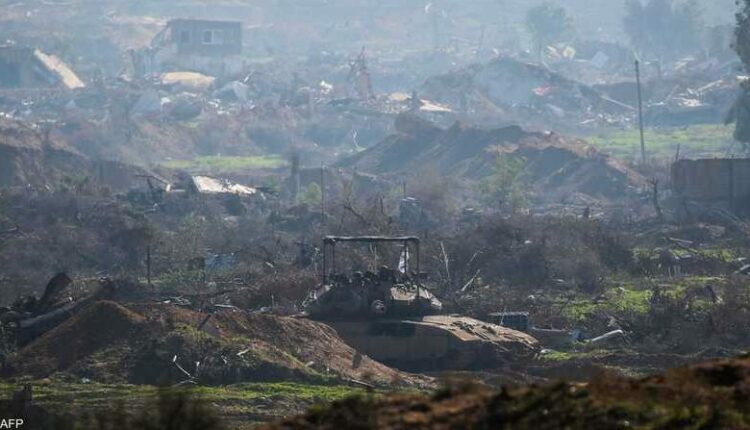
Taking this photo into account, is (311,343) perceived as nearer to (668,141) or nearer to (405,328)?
(405,328)

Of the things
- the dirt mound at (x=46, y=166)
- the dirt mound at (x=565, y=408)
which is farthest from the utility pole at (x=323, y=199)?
the dirt mound at (x=565, y=408)

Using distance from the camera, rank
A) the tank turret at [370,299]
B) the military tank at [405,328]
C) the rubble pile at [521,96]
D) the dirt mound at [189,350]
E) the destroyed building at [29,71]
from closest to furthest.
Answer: the dirt mound at [189,350], the military tank at [405,328], the tank turret at [370,299], the rubble pile at [521,96], the destroyed building at [29,71]

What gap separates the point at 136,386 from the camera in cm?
Answer: 2005

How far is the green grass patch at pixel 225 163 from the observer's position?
64625 millimetres

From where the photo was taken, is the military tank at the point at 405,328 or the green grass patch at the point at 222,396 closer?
the green grass patch at the point at 222,396

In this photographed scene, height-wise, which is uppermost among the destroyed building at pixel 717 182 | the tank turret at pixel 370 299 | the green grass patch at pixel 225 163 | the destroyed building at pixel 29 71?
the tank turret at pixel 370 299

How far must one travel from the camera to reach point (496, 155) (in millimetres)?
58656

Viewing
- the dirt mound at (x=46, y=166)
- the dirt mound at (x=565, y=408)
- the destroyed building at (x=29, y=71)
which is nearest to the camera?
the dirt mound at (x=565, y=408)

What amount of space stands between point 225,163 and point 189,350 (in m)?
46.4

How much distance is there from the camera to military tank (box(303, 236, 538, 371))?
76.0 ft

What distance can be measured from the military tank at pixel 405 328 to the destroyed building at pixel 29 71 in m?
68.6

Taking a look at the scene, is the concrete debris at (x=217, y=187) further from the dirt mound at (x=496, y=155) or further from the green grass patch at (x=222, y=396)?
the green grass patch at (x=222, y=396)

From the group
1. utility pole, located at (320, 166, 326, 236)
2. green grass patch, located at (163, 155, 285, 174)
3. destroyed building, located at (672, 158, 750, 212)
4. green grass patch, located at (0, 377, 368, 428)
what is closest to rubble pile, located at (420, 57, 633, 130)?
green grass patch, located at (163, 155, 285, 174)

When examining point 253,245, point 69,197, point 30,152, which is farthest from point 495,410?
point 30,152
